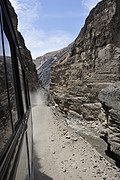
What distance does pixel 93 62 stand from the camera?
903 centimetres

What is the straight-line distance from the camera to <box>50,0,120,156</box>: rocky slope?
7.94 m

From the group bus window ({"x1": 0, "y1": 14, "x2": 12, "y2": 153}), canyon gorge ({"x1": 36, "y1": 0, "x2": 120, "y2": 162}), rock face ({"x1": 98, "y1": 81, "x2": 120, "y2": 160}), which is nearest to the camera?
bus window ({"x1": 0, "y1": 14, "x2": 12, "y2": 153})

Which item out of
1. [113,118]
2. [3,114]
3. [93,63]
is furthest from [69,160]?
[93,63]

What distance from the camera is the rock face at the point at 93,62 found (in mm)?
7945

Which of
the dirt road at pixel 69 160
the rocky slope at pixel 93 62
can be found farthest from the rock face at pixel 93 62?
the dirt road at pixel 69 160

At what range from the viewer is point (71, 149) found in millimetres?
5312

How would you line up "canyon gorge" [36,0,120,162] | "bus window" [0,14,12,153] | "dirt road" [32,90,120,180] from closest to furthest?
"bus window" [0,14,12,153]
"dirt road" [32,90,120,180]
"canyon gorge" [36,0,120,162]

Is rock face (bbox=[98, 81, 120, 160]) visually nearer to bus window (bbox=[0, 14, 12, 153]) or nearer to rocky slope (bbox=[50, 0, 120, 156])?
rocky slope (bbox=[50, 0, 120, 156])

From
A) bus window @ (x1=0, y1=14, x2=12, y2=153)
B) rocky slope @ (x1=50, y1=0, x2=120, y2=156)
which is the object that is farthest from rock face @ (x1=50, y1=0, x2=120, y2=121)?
bus window @ (x1=0, y1=14, x2=12, y2=153)

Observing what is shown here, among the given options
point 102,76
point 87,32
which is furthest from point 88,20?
point 102,76

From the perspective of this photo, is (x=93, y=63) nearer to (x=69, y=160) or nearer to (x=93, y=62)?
(x=93, y=62)

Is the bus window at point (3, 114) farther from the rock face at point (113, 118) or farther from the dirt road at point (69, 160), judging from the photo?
the rock face at point (113, 118)

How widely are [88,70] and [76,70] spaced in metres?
1.29

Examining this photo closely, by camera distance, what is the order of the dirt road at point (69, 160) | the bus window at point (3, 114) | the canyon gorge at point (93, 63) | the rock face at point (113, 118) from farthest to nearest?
the canyon gorge at point (93, 63) < the rock face at point (113, 118) < the dirt road at point (69, 160) < the bus window at point (3, 114)
